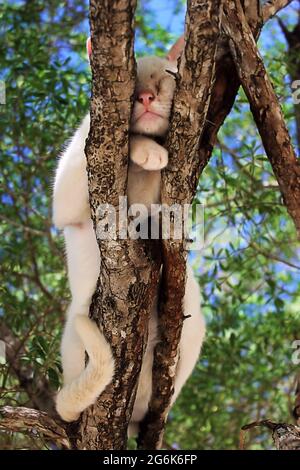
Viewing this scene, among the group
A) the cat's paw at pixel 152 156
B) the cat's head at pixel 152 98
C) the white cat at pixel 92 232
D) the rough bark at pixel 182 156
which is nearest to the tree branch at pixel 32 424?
the white cat at pixel 92 232

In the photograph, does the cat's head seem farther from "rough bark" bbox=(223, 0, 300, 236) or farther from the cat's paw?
"rough bark" bbox=(223, 0, 300, 236)

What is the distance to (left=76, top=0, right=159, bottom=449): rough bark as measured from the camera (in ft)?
6.95

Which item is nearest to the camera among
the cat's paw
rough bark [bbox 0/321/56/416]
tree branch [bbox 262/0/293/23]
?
the cat's paw

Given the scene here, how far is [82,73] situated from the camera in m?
4.58

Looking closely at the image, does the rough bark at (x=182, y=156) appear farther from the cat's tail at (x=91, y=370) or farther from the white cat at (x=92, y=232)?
the cat's tail at (x=91, y=370)

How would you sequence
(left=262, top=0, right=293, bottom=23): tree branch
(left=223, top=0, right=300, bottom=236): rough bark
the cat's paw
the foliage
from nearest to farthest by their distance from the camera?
the cat's paw
(left=223, top=0, right=300, bottom=236): rough bark
(left=262, top=0, right=293, bottom=23): tree branch
the foliage

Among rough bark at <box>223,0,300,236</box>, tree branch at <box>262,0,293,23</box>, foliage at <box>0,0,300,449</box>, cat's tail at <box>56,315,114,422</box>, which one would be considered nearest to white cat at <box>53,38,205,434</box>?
cat's tail at <box>56,315,114,422</box>

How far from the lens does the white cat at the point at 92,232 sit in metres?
2.79

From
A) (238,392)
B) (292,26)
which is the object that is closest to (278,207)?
(238,392)

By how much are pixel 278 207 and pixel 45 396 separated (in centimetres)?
182

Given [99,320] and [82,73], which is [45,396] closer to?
[99,320]

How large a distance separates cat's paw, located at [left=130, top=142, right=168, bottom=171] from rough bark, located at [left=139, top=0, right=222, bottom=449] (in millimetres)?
39

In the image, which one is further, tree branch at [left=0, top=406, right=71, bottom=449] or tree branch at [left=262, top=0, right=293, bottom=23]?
tree branch at [left=262, top=0, right=293, bottom=23]

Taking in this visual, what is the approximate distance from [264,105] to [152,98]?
48cm
